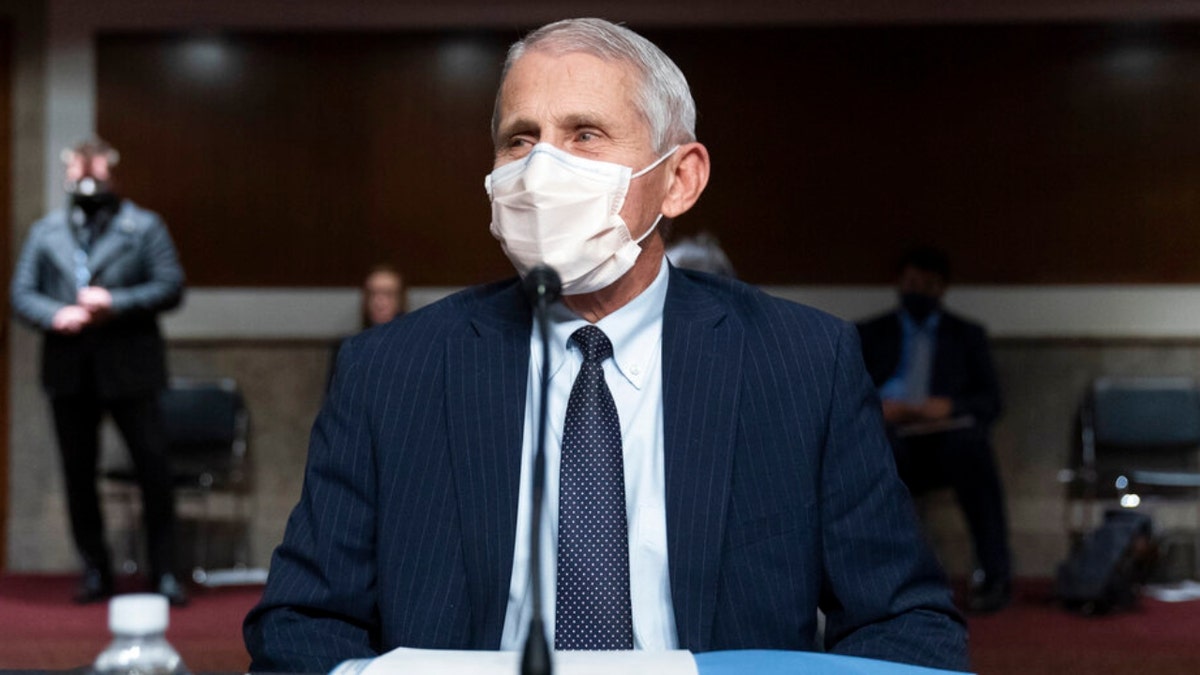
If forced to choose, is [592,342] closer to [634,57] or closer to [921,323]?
[634,57]

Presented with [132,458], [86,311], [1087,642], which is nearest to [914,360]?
[1087,642]

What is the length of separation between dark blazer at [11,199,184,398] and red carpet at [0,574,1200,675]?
90 centimetres

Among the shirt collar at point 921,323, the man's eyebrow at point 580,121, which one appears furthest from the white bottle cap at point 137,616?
the shirt collar at point 921,323

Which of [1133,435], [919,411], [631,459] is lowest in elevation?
[1133,435]

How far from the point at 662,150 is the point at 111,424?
19.9 feet

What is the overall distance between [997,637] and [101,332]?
3.52m

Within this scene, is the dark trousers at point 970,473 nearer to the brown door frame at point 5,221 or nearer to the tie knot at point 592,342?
the brown door frame at point 5,221

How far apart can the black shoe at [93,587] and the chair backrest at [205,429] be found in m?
0.82

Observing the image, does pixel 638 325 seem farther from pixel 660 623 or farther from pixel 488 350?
pixel 660 623

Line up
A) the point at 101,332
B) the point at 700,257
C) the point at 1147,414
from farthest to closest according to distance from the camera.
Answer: the point at 1147,414 → the point at 101,332 → the point at 700,257

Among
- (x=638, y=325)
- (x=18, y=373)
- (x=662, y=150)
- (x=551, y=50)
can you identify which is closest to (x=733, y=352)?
(x=638, y=325)

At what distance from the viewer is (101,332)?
599 cm

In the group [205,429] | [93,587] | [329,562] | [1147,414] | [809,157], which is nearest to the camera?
[329,562]

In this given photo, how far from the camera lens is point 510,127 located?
200 centimetres
